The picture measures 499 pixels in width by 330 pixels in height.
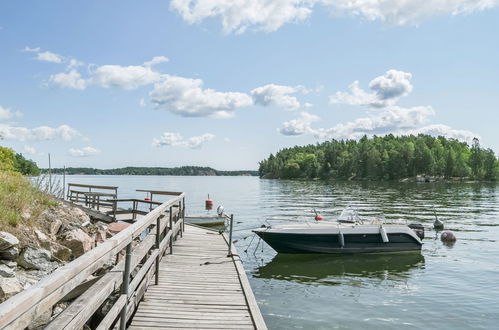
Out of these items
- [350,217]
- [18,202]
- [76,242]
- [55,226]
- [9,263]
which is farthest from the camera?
[350,217]

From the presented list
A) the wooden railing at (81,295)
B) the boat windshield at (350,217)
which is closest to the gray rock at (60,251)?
the wooden railing at (81,295)

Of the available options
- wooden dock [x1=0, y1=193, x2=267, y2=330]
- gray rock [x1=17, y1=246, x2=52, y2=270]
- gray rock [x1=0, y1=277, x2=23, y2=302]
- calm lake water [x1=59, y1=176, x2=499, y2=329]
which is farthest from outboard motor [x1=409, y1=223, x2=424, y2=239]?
gray rock [x1=0, y1=277, x2=23, y2=302]

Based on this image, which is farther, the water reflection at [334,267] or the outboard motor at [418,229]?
the outboard motor at [418,229]

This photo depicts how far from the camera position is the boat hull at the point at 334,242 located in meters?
15.9

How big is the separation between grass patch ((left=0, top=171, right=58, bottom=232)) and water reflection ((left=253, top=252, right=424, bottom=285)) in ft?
23.7

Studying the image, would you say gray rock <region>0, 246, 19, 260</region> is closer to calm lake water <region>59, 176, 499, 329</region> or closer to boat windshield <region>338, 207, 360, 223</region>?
calm lake water <region>59, 176, 499, 329</region>

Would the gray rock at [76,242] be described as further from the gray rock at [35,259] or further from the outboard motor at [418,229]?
the outboard motor at [418,229]

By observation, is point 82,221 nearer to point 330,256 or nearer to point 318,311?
point 318,311

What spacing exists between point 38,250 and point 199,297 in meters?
3.60

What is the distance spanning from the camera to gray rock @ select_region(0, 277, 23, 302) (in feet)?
18.9

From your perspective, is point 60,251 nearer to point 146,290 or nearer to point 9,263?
point 9,263

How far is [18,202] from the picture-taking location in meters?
9.61

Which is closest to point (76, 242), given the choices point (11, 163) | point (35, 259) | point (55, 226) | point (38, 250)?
point (55, 226)

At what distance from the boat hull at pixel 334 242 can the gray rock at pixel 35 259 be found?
8.85 metres
